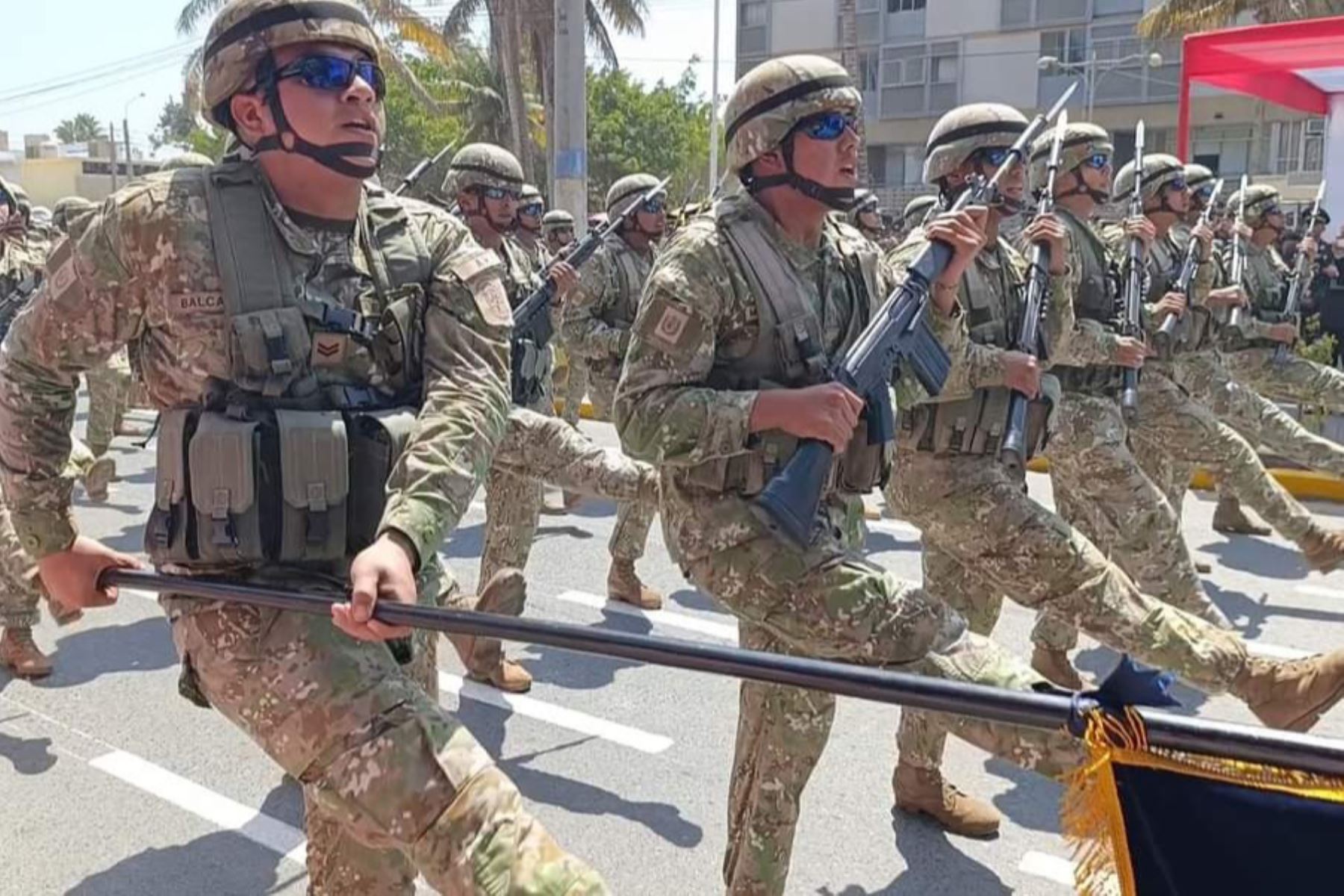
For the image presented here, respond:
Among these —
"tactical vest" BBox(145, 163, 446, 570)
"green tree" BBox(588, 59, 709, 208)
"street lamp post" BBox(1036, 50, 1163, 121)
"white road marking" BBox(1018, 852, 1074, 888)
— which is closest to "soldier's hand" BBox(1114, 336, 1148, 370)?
"white road marking" BBox(1018, 852, 1074, 888)

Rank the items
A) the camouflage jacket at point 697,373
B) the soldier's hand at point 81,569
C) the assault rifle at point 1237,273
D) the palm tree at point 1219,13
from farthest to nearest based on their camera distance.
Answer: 1. the palm tree at point 1219,13
2. the assault rifle at point 1237,273
3. the camouflage jacket at point 697,373
4. the soldier's hand at point 81,569

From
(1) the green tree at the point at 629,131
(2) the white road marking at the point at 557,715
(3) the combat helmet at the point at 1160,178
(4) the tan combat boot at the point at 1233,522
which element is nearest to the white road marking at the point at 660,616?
(2) the white road marking at the point at 557,715

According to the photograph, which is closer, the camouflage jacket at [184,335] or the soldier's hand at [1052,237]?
the camouflage jacket at [184,335]

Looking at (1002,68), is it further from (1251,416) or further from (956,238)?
(956,238)

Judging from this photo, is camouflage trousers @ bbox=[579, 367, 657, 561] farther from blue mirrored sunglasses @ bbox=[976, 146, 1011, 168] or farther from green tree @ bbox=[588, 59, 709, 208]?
green tree @ bbox=[588, 59, 709, 208]

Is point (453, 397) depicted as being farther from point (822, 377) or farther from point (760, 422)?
point (822, 377)

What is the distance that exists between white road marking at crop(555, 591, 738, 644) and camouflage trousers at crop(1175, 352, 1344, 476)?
10.0ft

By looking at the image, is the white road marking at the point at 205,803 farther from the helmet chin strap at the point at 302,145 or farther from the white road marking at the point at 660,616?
the white road marking at the point at 660,616

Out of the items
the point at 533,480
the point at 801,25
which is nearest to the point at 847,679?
the point at 533,480

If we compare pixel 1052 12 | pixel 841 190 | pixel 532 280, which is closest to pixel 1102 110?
pixel 1052 12

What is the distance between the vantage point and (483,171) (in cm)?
576

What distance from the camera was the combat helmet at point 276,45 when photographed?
7.93ft

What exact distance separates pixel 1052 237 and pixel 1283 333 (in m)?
4.62

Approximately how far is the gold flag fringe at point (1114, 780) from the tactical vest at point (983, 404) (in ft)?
7.26
